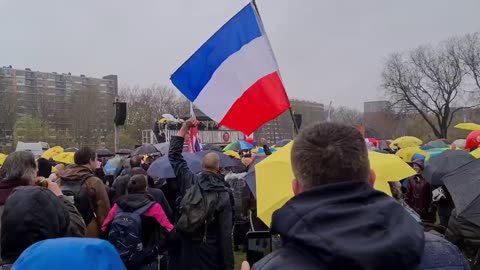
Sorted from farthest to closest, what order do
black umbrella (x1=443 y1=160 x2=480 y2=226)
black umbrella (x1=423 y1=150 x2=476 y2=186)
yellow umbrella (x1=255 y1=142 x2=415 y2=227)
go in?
black umbrella (x1=423 y1=150 x2=476 y2=186)
black umbrella (x1=443 y1=160 x2=480 y2=226)
yellow umbrella (x1=255 y1=142 x2=415 y2=227)

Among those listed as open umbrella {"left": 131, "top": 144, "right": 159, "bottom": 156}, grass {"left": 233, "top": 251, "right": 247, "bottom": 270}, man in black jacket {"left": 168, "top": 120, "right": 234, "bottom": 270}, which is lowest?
grass {"left": 233, "top": 251, "right": 247, "bottom": 270}

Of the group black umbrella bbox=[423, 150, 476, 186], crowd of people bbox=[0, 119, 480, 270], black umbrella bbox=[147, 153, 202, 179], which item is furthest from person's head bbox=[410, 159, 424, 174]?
black umbrella bbox=[147, 153, 202, 179]

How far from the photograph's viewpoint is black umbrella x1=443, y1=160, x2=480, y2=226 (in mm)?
3303

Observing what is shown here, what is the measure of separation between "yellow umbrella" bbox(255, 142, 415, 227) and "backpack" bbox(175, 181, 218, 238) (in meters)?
1.52

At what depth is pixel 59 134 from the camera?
5591cm

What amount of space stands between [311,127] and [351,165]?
207mm

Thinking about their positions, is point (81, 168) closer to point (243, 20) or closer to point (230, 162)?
point (243, 20)

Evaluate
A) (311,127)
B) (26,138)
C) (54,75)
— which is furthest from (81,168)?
(54,75)

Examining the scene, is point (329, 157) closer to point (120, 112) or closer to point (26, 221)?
point (26, 221)

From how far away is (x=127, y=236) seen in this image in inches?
181

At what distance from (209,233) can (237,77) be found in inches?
63.5

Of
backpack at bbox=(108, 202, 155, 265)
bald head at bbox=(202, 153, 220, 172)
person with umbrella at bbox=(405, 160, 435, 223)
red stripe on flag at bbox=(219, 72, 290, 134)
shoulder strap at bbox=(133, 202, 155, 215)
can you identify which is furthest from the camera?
person with umbrella at bbox=(405, 160, 435, 223)

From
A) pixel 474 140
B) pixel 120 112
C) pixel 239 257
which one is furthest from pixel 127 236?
pixel 120 112

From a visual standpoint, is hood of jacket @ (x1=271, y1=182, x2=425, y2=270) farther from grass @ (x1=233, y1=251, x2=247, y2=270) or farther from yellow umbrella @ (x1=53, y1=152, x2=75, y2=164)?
yellow umbrella @ (x1=53, y1=152, x2=75, y2=164)
